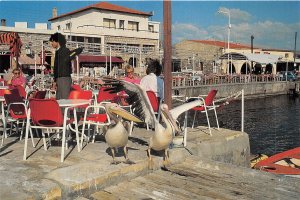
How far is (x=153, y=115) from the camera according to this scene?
14.6 ft

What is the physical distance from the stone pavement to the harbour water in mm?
8363

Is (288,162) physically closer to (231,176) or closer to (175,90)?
(231,176)

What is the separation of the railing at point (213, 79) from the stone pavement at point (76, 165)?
21957 millimetres

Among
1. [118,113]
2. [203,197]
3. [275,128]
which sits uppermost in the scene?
[118,113]

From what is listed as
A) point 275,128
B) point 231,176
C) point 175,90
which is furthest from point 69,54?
point 175,90

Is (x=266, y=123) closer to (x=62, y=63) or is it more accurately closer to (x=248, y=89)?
(x=248, y=89)

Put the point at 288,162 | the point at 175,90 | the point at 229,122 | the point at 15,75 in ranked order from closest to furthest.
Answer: the point at 15,75 → the point at 288,162 → the point at 229,122 → the point at 175,90

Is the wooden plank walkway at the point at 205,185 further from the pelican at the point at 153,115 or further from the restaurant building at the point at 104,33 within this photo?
the restaurant building at the point at 104,33

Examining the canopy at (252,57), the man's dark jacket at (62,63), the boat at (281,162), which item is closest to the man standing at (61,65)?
the man's dark jacket at (62,63)

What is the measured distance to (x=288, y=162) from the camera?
29.5 ft

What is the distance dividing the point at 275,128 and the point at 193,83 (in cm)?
1148

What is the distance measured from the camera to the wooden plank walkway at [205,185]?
371 cm

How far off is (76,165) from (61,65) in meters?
2.12

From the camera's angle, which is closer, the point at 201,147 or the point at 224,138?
the point at 201,147
